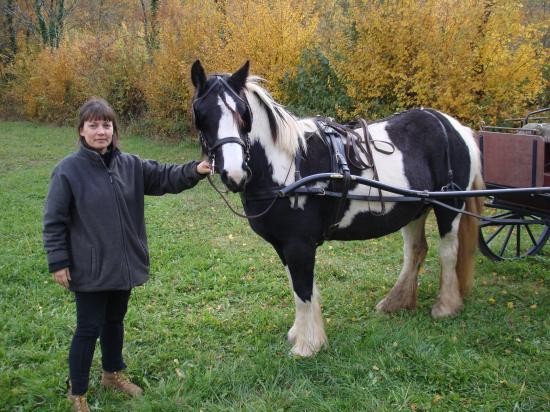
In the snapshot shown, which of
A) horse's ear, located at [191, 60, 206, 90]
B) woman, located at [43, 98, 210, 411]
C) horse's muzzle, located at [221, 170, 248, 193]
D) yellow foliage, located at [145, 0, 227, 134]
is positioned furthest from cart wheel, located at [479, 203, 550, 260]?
yellow foliage, located at [145, 0, 227, 134]

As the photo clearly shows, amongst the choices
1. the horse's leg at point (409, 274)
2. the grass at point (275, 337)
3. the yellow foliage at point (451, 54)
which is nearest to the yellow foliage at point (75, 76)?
the yellow foliage at point (451, 54)

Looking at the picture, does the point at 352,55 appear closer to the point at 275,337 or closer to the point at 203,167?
the point at 275,337

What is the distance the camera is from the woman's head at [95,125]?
2377 millimetres

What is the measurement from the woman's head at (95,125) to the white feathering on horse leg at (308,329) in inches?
→ 60.7

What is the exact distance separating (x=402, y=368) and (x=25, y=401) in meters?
2.45

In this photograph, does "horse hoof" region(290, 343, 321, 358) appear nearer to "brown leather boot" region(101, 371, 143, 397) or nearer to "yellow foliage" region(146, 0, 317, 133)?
"brown leather boot" region(101, 371, 143, 397)

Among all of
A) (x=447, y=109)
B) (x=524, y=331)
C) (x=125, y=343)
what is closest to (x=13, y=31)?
(x=447, y=109)

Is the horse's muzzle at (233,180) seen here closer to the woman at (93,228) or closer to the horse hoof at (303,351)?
the woman at (93,228)

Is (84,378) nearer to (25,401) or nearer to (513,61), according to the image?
(25,401)

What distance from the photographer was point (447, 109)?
757cm

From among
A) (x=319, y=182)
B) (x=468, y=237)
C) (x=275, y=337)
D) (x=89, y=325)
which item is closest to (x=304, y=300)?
(x=275, y=337)

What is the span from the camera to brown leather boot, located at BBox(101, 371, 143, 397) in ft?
9.35

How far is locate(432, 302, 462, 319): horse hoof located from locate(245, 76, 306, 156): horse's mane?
198 cm

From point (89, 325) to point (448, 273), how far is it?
2902 mm
